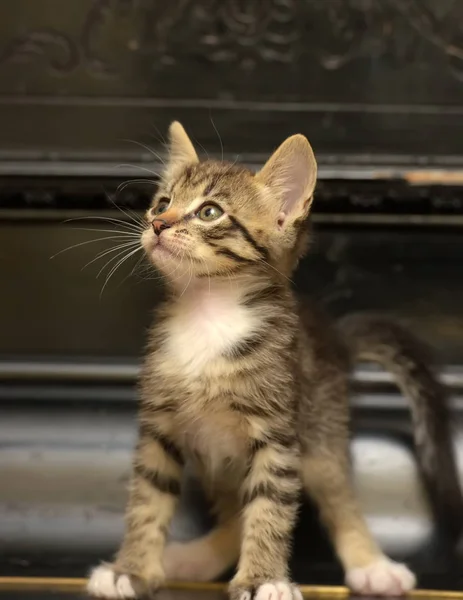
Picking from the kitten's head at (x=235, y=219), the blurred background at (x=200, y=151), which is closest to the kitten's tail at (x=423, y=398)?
the blurred background at (x=200, y=151)

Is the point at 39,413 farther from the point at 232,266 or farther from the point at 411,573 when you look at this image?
the point at 411,573

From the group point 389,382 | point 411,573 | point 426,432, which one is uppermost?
point 389,382

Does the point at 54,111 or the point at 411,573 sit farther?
the point at 54,111

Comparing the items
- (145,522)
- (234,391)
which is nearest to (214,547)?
(145,522)

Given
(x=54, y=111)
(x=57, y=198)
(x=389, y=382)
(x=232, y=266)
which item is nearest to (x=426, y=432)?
(x=389, y=382)

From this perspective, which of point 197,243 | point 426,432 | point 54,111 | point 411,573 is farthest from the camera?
point 54,111

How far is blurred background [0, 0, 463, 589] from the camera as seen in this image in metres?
1.13

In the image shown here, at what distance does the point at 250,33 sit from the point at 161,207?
46 centimetres

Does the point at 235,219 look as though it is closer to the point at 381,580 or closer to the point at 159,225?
the point at 159,225

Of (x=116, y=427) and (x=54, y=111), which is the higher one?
(x=54, y=111)

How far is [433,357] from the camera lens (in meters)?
A: 1.16

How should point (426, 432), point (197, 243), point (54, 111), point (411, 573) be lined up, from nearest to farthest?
1. point (197, 243)
2. point (411, 573)
3. point (426, 432)
4. point (54, 111)

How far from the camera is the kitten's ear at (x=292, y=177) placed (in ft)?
2.76

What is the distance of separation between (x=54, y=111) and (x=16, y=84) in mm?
84
